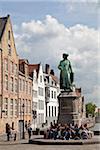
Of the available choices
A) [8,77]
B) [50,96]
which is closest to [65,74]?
[8,77]

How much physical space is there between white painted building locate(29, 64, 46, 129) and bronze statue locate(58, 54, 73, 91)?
4024cm

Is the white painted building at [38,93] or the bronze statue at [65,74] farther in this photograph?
the white painted building at [38,93]

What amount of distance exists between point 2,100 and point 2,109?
1.24 meters

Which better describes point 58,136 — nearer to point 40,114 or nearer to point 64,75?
point 64,75

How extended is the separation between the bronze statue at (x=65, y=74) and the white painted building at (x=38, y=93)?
40245 millimetres

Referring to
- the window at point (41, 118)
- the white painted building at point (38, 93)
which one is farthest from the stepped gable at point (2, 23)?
the window at point (41, 118)

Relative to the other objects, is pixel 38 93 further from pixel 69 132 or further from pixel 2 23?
pixel 69 132

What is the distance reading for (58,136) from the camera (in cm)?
2662

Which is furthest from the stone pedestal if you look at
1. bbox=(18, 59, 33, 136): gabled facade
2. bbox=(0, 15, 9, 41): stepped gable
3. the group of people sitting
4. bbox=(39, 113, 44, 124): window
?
bbox=(39, 113, 44, 124): window

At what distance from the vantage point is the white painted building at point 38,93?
2736 inches

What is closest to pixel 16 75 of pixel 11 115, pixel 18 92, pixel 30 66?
pixel 18 92

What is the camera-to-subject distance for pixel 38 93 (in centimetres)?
7300

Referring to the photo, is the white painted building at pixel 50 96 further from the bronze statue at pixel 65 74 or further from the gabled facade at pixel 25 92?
the bronze statue at pixel 65 74

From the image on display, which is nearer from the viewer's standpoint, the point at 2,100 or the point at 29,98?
the point at 2,100
